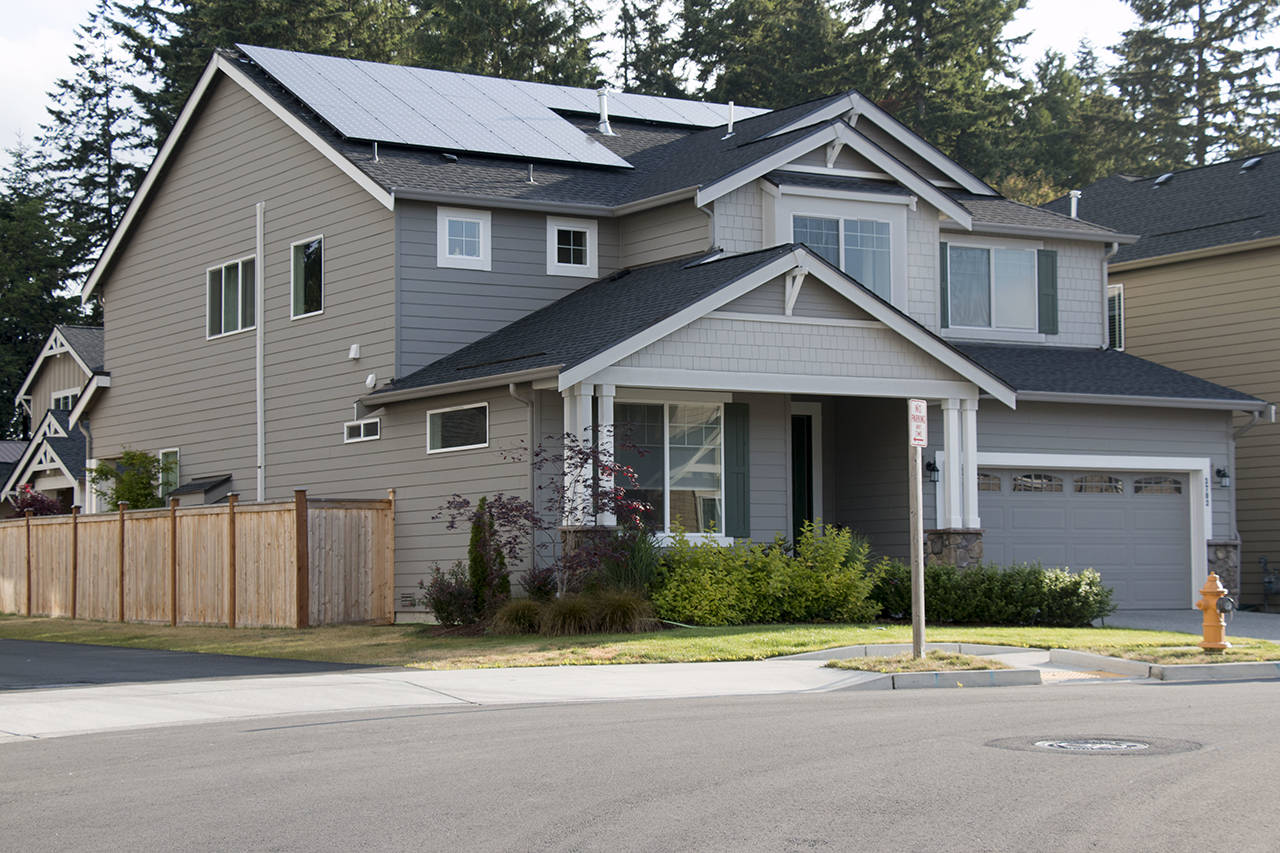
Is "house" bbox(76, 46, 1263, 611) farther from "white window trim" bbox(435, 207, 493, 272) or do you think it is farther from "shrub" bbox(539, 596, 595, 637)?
"shrub" bbox(539, 596, 595, 637)

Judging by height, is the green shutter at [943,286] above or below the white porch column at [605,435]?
above

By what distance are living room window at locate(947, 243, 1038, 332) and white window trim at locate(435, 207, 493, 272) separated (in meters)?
8.05

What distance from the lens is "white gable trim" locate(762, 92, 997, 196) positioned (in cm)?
2552

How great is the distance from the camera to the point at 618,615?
62.9 feet

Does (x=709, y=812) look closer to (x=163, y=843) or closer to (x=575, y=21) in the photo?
(x=163, y=843)

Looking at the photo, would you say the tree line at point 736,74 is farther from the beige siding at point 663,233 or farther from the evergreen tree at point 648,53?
the beige siding at point 663,233

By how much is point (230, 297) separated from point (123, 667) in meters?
12.0

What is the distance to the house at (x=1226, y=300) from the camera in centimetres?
2831

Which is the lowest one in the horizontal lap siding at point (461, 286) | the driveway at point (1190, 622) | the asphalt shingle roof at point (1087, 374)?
the driveway at point (1190, 622)

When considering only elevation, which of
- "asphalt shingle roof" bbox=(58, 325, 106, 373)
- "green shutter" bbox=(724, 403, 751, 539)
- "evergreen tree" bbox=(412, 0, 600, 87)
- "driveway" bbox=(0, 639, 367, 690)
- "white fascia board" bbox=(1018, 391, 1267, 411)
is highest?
"evergreen tree" bbox=(412, 0, 600, 87)

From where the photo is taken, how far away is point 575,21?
169 ft

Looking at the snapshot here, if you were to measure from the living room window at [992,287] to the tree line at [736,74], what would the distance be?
23833 millimetres

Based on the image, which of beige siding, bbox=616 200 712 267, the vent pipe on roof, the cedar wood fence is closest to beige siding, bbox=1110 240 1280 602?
the vent pipe on roof


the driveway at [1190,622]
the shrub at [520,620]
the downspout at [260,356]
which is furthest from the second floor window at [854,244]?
the downspout at [260,356]
